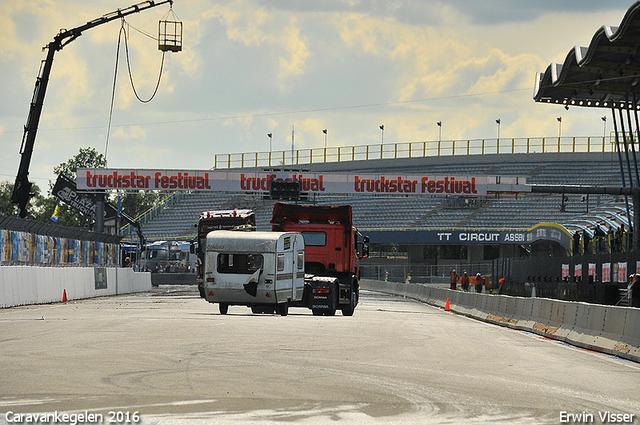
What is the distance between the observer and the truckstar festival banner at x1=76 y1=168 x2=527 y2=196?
58219 mm

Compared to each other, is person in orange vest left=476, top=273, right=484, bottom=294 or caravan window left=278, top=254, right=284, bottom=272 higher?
caravan window left=278, top=254, right=284, bottom=272

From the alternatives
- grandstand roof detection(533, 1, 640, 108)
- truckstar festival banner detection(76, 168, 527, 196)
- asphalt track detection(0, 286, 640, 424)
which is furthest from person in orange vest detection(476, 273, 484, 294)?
asphalt track detection(0, 286, 640, 424)

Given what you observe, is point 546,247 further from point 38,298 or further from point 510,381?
point 510,381

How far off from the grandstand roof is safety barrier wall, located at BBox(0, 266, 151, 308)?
22873 mm

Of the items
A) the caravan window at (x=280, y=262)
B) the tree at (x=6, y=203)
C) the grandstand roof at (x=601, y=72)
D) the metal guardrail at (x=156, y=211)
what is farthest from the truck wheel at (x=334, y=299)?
the tree at (x=6, y=203)

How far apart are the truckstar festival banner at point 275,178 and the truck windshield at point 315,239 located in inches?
1244

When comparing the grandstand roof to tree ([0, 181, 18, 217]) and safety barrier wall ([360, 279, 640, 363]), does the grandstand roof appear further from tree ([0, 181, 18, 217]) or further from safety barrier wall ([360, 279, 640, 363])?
tree ([0, 181, 18, 217])

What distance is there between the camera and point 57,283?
33531 millimetres

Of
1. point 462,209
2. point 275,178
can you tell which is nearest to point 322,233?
point 275,178

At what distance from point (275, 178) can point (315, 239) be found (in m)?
32.1

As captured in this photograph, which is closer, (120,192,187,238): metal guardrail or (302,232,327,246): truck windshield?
(302,232,327,246): truck windshield

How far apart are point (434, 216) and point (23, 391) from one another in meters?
68.6

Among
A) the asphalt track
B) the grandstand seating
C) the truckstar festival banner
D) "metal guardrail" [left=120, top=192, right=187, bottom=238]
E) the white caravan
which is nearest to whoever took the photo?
the asphalt track

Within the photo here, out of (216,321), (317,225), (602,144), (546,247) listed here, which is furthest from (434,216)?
(216,321)
